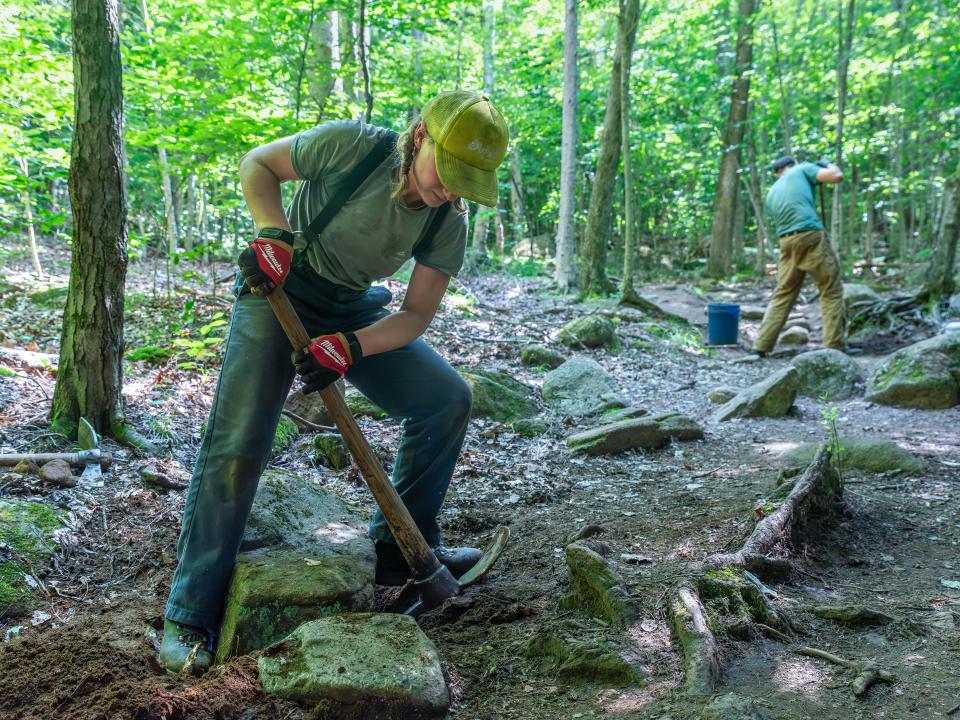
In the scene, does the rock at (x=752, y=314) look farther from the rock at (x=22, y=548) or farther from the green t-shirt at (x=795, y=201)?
the rock at (x=22, y=548)

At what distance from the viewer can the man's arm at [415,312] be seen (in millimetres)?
2773

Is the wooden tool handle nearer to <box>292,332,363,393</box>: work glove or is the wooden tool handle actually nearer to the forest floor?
<box>292,332,363,393</box>: work glove

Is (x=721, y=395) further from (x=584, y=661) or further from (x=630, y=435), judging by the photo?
(x=584, y=661)

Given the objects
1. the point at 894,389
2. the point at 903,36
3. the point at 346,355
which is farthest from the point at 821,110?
the point at 346,355

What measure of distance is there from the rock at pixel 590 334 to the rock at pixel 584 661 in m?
6.29

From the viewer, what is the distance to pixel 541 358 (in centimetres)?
742

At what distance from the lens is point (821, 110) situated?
17.7m

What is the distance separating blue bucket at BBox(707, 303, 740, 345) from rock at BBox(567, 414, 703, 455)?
4455mm

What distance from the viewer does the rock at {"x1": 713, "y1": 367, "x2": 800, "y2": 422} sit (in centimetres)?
576

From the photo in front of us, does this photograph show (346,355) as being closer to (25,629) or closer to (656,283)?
(25,629)

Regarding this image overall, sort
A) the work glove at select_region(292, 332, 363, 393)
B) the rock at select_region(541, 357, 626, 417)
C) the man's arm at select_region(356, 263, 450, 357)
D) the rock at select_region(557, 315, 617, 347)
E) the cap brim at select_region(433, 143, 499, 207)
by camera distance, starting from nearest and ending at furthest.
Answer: the cap brim at select_region(433, 143, 499, 207) < the work glove at select_region(292, 332, 363, 393) < the man's arm at select_region(356, 263, 450, 357) < the rock at select_region(541, 357, 626, 417) < the rock at select_region(557, 315, 617, 347)

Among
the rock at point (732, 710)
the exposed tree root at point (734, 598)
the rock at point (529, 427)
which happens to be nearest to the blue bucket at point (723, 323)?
the rock at point (529, 427)

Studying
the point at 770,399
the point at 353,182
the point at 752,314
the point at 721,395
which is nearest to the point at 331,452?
the point at 353,182

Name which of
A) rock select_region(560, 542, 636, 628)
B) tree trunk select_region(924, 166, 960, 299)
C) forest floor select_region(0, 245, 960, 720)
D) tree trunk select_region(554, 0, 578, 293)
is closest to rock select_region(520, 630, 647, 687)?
forest floor select_region(0, 245, 960, 720)
